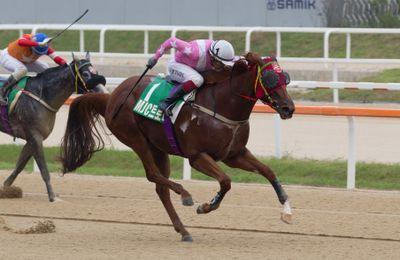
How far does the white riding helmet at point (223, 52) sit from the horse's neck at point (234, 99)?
0.65ft

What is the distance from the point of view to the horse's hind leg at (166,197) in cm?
885

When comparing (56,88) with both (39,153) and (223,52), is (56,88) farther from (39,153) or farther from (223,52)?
(223,52)

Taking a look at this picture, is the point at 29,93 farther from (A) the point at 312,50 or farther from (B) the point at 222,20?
(B) the point at 222,20

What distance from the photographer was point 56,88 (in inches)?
452

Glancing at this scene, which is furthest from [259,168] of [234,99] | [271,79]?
[271,79]

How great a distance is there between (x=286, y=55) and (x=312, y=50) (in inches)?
28.1

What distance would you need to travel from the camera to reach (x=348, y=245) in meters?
8.49

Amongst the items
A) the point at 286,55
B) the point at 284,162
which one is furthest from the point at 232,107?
the point at 286,55

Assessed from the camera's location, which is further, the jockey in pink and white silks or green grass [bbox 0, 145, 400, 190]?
green grass [bbox 0, 145, 400, 190]

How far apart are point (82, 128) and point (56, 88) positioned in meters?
1.47

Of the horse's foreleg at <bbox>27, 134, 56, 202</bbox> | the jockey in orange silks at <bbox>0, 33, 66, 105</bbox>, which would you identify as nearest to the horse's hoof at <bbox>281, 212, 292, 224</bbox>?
the horse's foreleg at <bbox>27, 134, 56, 202</bbox>

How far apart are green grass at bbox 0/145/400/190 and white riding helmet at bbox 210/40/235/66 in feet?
10.7

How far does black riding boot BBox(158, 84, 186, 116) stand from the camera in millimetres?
9031

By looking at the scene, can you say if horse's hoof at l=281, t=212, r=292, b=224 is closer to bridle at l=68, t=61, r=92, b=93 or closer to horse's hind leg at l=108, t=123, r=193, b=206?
horse's hind leg at l=108, t=123, r=193, b=206
